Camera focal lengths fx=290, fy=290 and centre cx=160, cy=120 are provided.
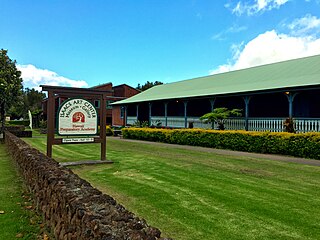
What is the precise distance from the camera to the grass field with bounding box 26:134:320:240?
4500 mm

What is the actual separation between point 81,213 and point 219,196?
3.84 metres

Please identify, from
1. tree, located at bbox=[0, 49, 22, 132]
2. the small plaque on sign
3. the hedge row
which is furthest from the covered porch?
tree, located at bbox=[0, 49, 22, 132]

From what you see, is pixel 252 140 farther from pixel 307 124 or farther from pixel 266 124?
pixel 307 124

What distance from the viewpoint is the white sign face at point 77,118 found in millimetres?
10281

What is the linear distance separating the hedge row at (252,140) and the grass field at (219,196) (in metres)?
2.08

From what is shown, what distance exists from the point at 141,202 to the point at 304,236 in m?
2.95

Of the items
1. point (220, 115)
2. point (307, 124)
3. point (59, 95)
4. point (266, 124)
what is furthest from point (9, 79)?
point (307, 124)

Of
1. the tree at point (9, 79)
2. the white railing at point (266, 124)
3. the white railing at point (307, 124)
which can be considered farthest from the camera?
the tree at point (9, 79)

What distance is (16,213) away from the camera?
5.60m

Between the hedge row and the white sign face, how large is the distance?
7370 mm

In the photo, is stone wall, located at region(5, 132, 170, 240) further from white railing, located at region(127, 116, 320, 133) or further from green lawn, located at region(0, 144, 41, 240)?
white railing, located at region(127, 116, 320, 133)

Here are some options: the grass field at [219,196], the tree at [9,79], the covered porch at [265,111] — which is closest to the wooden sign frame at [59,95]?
the grass field at [219,196]

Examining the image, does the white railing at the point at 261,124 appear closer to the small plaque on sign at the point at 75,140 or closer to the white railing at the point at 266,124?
the white railing at the point at 266,124

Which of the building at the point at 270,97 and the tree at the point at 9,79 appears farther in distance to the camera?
the tree at the point at 9,79
